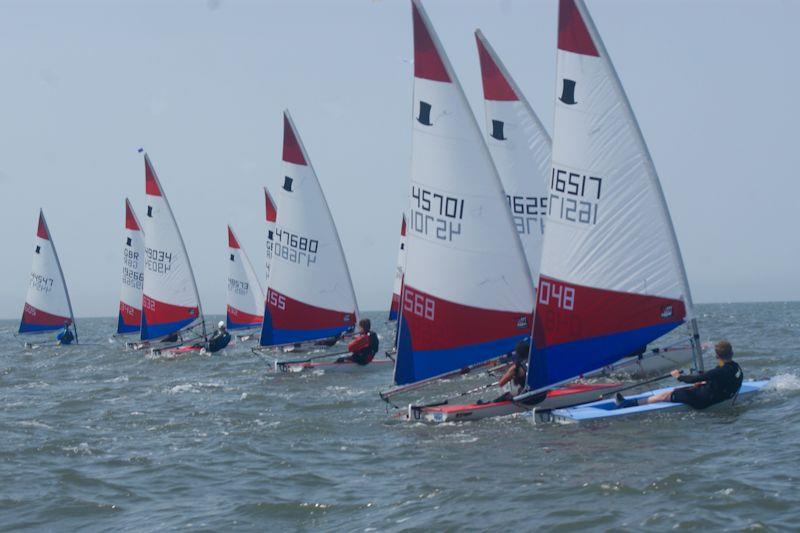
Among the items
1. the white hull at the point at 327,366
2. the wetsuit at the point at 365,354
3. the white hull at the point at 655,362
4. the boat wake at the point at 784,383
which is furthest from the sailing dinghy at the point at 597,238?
the white hull at the point at 327,366

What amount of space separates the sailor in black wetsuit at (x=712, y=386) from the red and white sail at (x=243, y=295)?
36.1 metres

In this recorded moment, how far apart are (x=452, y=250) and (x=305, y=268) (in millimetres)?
13700

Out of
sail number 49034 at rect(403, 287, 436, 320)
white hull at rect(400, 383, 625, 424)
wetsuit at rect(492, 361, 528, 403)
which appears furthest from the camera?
sail number 49034 at rect(403, 287, 436, 320)

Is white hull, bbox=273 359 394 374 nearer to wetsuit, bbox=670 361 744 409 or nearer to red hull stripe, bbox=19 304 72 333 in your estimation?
wetsuit, bbox=670 361 744 409

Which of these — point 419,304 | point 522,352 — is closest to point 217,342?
point 419,304

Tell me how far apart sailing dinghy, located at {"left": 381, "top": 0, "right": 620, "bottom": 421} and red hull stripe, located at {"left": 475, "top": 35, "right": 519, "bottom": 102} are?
16.3ft

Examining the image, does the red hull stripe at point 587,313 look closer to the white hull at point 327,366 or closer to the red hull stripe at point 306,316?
the white hull at point 327,366

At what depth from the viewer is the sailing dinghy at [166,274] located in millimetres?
40250

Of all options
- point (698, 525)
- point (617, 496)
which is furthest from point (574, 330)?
point (698, 525)

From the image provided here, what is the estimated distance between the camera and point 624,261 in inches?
639

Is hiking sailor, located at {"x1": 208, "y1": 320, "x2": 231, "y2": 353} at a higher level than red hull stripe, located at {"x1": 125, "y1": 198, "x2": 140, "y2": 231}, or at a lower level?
lower

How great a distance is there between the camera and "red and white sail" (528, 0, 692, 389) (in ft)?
52.5

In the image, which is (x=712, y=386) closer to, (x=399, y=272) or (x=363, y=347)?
(x=363, y=347)

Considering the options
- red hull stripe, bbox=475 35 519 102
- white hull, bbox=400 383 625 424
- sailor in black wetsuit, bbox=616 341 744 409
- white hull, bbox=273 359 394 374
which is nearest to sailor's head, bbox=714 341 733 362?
sailor in black wetsuit, bbox=616 341 744 409
